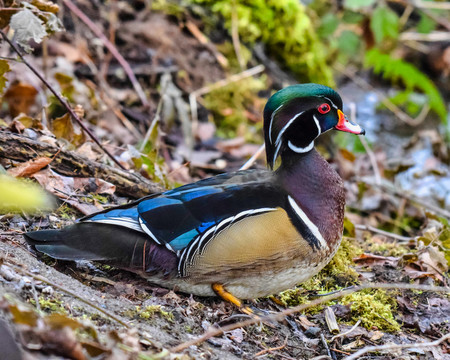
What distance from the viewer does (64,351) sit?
1910 millimetres

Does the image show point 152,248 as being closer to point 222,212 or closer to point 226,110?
point 222,212

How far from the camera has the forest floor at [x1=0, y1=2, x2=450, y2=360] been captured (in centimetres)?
248

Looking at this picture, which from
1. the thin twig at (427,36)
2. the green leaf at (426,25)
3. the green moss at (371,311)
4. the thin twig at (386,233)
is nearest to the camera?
the green moss at (371,311)

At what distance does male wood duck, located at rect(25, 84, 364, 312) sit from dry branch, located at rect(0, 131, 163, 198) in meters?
0.77

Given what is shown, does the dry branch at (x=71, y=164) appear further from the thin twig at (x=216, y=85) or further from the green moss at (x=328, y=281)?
the thin twig at (x=216, y=85)

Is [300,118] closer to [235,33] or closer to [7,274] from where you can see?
[7,274]

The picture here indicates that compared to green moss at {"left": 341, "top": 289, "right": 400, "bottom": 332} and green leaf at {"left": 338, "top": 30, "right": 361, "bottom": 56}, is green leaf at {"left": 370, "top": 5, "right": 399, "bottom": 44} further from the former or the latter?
green moss at {"left": 341, "top": 289, "right": 400, "bottom": 332}

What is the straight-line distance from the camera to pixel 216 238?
3.06m

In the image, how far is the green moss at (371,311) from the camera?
335cm

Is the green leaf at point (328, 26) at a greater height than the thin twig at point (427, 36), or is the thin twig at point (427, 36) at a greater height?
the green leaf at point (328, 26)

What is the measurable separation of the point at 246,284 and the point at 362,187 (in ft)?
9.07

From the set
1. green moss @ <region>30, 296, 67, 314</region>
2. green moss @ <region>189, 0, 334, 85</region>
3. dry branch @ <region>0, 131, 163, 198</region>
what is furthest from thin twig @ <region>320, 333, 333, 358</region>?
green moss @ <region>189, 0, 334, 85</region>

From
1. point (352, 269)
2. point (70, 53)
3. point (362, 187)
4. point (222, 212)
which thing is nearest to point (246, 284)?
point (222, 212)

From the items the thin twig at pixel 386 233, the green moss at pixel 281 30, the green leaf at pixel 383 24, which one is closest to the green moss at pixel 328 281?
the thin twig at pixel 386 233
